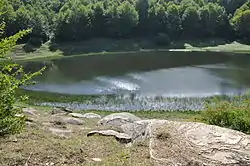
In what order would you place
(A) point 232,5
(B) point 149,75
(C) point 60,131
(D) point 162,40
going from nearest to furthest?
(C) point 60,131
(B) point 149,75
(D) point 162,40
(A) point 232,5

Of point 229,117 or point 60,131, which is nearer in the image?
point 229,117

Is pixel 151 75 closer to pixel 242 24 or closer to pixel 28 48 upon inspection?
pixel 28 48

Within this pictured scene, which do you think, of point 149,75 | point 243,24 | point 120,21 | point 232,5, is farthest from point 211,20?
point 149,75

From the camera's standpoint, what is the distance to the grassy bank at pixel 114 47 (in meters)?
85.5

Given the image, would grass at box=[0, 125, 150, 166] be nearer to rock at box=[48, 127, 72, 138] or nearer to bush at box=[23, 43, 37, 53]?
rock at box=[48, 127, 72, 138]

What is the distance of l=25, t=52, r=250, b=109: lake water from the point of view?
147 ft

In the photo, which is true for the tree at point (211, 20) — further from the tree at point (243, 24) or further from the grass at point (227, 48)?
the grass at point (227, 48)

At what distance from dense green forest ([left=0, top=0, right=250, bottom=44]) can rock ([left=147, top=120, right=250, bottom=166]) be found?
270 feet

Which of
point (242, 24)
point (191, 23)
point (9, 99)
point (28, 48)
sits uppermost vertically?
point (9, 99)

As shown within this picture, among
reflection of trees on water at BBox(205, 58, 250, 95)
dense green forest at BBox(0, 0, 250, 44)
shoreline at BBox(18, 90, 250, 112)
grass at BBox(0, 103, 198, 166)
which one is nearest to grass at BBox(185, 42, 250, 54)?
dense green forest at BBox(0, 0, 250, 44)

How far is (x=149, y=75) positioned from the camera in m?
55.1

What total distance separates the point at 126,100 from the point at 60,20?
59281 mm

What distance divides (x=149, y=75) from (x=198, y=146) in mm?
44486

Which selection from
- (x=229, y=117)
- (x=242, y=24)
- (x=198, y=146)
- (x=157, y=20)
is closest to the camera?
(x=198, y=146)
